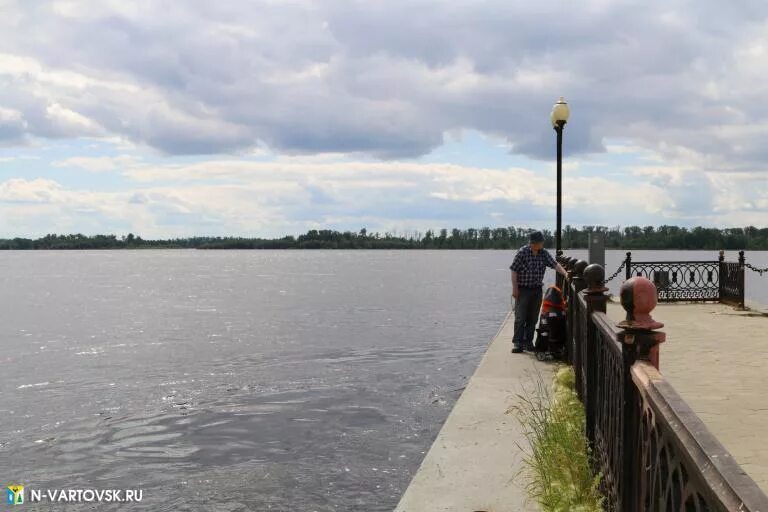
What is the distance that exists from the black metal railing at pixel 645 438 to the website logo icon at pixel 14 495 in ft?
20.8

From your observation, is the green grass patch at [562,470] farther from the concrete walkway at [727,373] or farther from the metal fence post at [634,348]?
the metal fence post at [634,348]

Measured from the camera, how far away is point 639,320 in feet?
11.0

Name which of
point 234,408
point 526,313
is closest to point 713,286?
point 526,313

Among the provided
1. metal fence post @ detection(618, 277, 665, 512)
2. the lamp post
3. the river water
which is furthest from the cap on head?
metal fence post @ detection(618, 277, 665, 512)

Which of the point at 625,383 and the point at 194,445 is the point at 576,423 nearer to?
the point at 625,383

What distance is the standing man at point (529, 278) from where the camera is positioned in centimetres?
1238

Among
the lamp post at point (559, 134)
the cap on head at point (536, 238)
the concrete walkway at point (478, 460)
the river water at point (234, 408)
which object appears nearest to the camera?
the concrete walkway at point (478, 460)

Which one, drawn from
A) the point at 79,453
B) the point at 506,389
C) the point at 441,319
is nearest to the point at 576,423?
the point at 506,389

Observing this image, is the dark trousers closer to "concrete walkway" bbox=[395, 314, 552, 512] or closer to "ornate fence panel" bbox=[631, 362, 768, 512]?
"concrete walkway" bbox=[395, 314, 552, 512]

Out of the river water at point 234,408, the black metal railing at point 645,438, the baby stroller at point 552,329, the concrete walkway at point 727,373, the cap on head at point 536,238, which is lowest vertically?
the river water at point 234,408

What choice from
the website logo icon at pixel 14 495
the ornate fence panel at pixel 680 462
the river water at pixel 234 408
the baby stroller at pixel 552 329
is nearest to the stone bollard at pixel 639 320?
the ornate fence panel at pixel 680 462

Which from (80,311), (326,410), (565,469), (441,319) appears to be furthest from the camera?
(80,311)

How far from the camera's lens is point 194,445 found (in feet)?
34.3

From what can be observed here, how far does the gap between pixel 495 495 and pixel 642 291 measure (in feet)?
10.3
